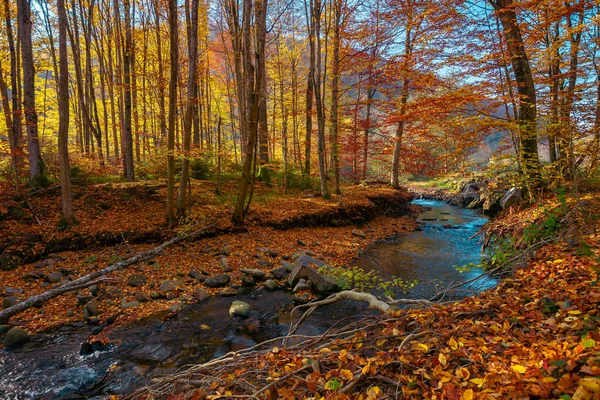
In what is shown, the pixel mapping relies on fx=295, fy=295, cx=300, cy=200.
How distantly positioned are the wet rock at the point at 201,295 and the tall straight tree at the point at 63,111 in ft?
12.7

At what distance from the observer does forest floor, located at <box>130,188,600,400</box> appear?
179cm

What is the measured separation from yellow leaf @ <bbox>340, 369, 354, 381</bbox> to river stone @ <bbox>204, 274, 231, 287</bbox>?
4669 mm

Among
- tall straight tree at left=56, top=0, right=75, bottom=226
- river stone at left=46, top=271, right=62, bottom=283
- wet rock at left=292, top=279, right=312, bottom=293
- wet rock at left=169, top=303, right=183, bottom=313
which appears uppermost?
tall straight tree at left=56, top=0, right=75, bottom=226

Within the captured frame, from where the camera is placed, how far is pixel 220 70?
19578 mm

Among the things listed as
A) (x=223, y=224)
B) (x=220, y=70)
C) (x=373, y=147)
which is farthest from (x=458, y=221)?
(x=220, y=70)

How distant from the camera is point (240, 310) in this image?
5.30m

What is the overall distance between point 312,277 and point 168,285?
2.99 metres

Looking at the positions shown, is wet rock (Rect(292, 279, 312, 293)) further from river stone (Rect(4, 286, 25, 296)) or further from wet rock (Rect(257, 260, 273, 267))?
river stone (Rect(4, 286, 25, 296))

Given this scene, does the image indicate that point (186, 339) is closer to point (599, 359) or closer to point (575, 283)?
point (599, 359)

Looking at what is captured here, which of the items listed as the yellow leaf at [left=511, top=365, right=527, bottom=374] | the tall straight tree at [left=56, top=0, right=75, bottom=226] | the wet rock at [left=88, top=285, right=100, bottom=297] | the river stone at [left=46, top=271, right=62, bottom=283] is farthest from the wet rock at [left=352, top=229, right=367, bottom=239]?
the yellow leaf at [left=511, top=365, right=527, bottom=374]

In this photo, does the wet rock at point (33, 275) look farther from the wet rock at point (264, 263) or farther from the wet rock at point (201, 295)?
the wet rock at point (264, 263)

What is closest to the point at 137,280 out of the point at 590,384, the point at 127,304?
the point at 127,304

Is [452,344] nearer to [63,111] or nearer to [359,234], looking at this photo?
[359,234]

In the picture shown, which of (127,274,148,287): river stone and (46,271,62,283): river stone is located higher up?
(46,271,62,283): river stone
